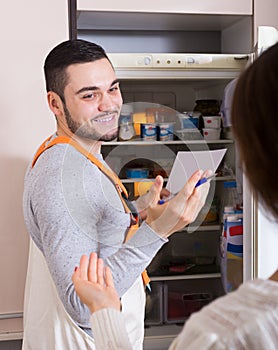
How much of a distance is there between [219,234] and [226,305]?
1.47 metres

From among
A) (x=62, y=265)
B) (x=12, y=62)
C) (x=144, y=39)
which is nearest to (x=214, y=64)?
(x=144, y=39)

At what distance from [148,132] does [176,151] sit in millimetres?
198

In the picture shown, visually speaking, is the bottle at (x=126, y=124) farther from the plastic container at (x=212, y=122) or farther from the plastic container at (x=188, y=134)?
the plastic container at (x=212, y=122)

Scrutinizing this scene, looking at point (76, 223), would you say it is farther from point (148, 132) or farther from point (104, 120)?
point (148, 132)

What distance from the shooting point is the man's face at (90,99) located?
1313 mm

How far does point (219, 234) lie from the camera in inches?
82.4

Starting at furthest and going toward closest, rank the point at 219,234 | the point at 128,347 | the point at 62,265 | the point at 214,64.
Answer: the point at 219,234 → the point at 214,64 → the point at 62,265 → the point at 128,347

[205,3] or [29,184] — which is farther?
[205,3]

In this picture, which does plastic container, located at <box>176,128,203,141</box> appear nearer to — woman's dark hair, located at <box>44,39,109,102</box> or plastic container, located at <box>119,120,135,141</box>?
plastic container, located at <box>119,120,135,141</box>

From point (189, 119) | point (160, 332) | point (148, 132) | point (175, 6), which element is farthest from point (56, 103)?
point (160, 332)

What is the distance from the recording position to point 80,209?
3.94 feet

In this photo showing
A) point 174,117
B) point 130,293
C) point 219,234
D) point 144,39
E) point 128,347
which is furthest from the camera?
point 144,39

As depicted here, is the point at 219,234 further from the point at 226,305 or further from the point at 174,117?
the point at 226,305

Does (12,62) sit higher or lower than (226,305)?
higher
